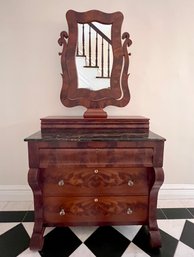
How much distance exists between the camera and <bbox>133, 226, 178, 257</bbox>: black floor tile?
130 cm

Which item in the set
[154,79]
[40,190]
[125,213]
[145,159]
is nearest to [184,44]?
[154,79]

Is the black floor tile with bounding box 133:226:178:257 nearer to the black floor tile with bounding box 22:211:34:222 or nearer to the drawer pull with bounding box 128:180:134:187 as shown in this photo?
the drawer pull with bounding box 128:180:134:187

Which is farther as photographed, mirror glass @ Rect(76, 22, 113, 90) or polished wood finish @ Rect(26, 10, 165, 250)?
mirror glass @ Rect(76, 22, 113, 90)

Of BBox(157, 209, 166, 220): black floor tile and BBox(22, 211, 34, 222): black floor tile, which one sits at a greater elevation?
BBox(157, 209, 166, 220): black floor tile

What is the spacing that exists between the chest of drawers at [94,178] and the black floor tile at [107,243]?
0.17 m

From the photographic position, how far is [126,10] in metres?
1.71

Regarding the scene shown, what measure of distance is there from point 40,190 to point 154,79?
1363 mm

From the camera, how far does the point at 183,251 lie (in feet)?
4.31

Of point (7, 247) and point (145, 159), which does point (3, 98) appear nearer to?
point (7, 247)

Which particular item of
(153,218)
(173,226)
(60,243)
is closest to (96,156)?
(153,218)

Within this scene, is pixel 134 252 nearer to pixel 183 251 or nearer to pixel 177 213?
pixel 183 251

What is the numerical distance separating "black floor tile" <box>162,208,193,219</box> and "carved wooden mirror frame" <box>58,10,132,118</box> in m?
1.07

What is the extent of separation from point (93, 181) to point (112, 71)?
35.2 inches

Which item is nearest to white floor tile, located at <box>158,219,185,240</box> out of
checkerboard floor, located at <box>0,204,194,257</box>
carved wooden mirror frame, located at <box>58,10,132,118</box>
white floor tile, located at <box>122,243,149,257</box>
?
checkerboard floor, located at <box>0,204,194,257</box>
